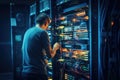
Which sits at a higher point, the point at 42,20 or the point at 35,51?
the point at 42,20

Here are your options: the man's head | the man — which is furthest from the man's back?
the man's head

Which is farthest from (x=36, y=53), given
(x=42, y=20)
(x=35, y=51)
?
(x=42, y=20)

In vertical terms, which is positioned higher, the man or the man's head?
the man's head

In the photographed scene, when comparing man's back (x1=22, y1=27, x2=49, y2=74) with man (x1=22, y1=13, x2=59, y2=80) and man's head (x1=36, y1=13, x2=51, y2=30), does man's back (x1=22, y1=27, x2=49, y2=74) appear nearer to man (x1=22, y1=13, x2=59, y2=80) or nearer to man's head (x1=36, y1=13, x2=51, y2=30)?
man (x1=22, y1=13, x2=59, y2=80)

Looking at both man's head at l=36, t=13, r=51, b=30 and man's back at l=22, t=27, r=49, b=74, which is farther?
man's head at l=36, t=13, r=51, b=30

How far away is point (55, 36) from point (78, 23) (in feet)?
2.43

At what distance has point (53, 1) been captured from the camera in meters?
4.04

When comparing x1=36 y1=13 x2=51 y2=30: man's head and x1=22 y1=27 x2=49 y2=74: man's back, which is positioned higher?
x1=36 y1=13 x2=51 y2=30: man's head

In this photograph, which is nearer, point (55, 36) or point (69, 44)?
point (69, 44)

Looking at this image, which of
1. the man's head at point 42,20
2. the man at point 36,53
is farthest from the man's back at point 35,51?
the man's head at point 42,20

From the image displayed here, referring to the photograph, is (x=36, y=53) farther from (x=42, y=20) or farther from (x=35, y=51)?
(x=42, y=20)

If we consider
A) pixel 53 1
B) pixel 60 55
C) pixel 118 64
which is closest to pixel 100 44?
pixel 118 64

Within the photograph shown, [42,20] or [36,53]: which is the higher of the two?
[42,20]

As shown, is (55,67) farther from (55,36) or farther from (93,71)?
(93,71)
